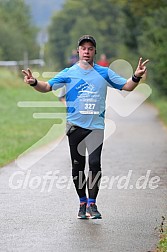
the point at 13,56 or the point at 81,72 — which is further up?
the point at 81,72

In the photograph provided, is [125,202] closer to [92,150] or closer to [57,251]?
[92,150]

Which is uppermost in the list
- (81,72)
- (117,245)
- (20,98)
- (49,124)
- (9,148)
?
(81,72)

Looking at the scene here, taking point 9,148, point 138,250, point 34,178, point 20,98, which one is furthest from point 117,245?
point 20,98

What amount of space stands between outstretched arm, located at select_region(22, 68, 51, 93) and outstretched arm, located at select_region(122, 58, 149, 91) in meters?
0.88

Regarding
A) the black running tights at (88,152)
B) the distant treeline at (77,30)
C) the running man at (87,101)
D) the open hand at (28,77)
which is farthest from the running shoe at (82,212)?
the distant treeline at (77,30)

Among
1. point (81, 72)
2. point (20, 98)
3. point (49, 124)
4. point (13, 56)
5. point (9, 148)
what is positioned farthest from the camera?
point (13, 56)

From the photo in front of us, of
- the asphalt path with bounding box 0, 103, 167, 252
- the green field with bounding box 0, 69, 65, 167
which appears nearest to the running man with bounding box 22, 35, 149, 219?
the asphalt path with bounding box 0, 103, 167, 252

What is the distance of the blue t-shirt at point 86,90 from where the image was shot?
32.3 ft

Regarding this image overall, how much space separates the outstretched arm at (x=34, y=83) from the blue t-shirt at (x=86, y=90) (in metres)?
0.09

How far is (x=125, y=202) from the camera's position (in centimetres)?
1123

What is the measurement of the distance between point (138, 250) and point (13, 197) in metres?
3.48

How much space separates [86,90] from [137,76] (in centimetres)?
60

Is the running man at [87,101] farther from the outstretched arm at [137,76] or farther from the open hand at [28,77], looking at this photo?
the open hand at [28,77]

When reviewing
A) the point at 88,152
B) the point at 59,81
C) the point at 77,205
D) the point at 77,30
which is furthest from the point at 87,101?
the point at 77,30
